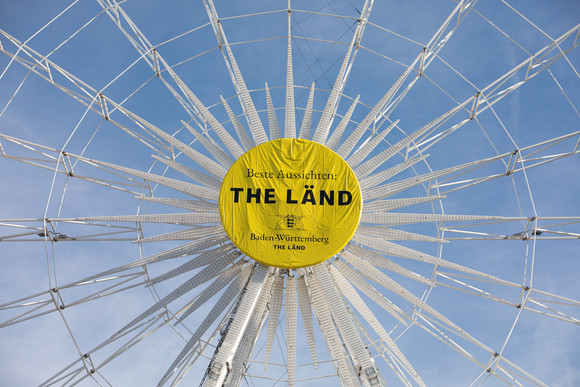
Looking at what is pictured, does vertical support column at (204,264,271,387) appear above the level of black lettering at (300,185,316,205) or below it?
below

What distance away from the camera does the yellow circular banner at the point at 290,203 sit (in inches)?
695

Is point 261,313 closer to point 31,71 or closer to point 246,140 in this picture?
point 246,140

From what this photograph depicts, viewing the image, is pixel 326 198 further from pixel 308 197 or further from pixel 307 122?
pixel 307 122

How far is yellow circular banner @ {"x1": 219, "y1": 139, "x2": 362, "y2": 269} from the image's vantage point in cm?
1764

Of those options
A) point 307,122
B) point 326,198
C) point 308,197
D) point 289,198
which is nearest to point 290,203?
point 289,198

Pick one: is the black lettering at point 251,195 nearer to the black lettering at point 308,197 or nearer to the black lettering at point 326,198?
the black lettering at point 308,197

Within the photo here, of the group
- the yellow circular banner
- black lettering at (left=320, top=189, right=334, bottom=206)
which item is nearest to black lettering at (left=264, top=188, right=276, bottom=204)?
the yellow circular banner

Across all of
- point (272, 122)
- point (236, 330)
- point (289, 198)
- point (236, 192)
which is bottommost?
point (236, 330)

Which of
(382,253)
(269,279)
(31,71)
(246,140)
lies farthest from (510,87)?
(31,71)

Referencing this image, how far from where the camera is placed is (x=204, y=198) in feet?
60.7

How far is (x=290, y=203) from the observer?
1802 cm

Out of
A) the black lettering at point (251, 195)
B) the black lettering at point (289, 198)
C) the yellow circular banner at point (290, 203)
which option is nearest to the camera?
the yellow circular banner at point (290, 203)

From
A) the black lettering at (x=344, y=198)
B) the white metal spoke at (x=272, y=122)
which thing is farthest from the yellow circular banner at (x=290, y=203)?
the white metal spoke at (x=272, y=122)

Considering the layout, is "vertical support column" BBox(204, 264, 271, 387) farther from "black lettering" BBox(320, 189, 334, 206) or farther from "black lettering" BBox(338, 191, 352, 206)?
"black lettering" BBox(338, 191, 352, 206)
